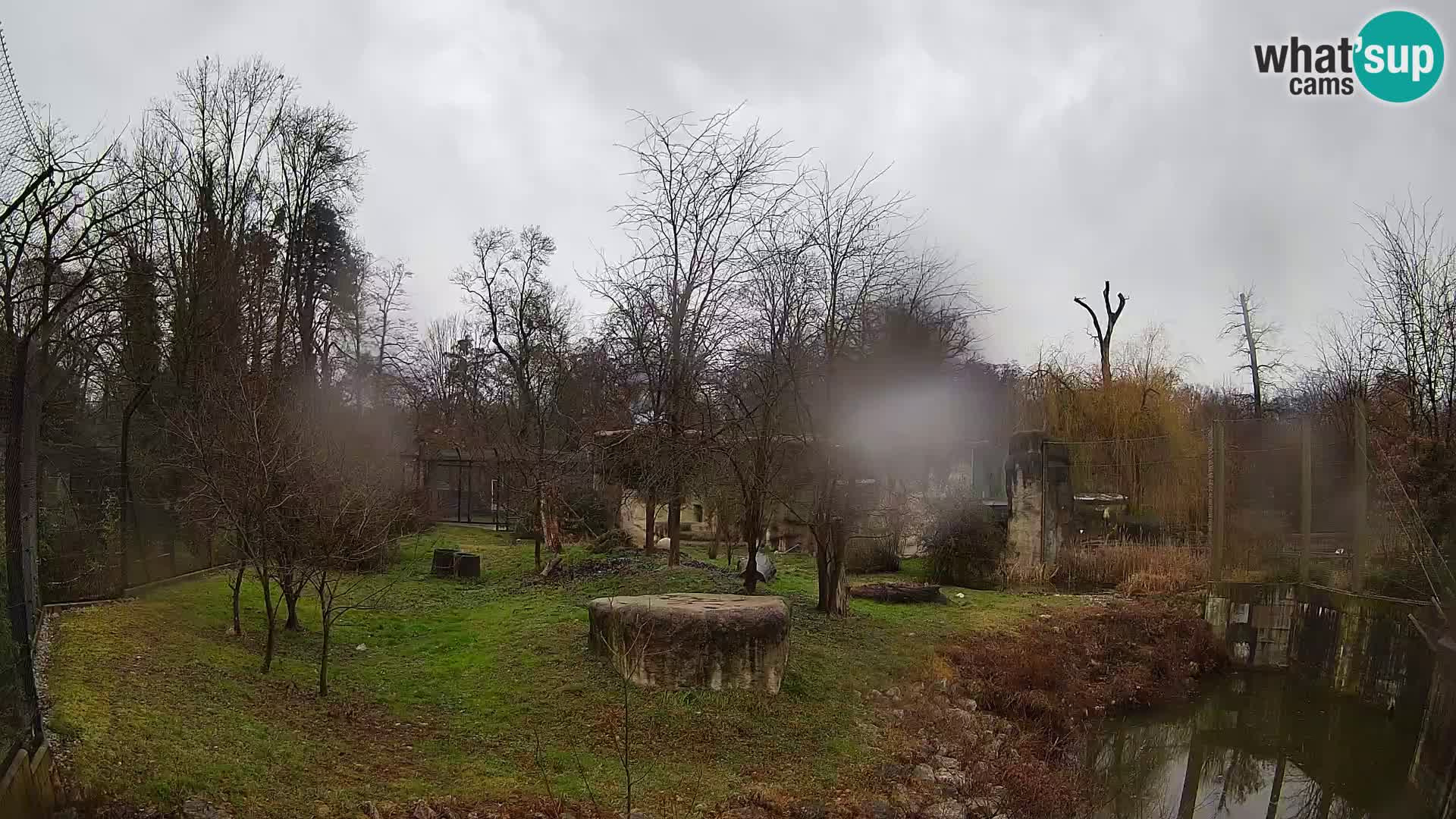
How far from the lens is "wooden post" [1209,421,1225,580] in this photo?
48.2ft

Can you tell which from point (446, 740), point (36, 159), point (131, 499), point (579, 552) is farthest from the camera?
point (579, 552)

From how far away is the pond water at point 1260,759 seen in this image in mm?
9469

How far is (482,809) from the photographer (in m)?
6.18

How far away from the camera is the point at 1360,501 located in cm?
1250

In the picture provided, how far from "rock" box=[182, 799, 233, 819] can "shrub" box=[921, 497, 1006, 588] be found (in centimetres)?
1407

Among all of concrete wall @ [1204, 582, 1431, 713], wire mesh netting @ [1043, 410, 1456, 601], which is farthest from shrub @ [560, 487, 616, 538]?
concrete wall @ [1204, 582, 1431, 713]

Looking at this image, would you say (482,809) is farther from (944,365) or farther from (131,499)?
(944,365)

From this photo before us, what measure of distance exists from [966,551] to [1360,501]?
663 centimetres

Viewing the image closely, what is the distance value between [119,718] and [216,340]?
33.2ft

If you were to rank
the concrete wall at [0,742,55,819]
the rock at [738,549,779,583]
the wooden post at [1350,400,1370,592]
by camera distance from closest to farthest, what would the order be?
1. the concrete wall at [0,742,55,819]
2. the wooden post at [1350,400,1370,592]
3. the rock at [738,549,779,583]

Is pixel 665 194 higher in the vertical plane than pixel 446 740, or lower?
higher

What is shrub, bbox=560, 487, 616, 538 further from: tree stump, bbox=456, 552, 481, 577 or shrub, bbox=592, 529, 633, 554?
tree stump, bbox=456, 552, 481, 577

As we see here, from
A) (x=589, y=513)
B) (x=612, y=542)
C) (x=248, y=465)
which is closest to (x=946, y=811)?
(x=248, y=465)

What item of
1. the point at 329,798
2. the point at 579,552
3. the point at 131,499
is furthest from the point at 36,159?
the point at 579,552
